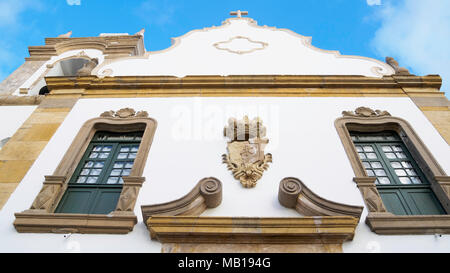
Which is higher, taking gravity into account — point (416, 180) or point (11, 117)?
point (11, 117)

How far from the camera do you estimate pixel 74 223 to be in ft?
14.8

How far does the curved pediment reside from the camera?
8.55 metres

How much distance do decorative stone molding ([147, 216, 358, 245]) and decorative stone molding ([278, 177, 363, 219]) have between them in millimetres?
231

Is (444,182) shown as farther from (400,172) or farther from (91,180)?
(91,180)

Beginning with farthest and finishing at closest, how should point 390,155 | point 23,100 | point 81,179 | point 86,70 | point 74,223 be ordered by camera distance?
1. point 23,100
2. point 86,70
3. point 390,155
4. point 81,179
5. point 74,223

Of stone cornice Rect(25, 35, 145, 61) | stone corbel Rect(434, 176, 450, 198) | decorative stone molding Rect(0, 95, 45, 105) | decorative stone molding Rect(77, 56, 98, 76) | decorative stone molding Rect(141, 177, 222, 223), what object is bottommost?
decorative stone molding Rect(141, 177, 222, 223)

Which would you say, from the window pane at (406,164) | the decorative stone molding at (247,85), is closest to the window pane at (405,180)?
the window pane at (406,164)

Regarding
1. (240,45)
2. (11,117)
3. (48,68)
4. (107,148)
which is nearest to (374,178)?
(107,148)

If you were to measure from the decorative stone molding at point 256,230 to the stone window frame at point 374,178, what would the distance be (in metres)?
0.62

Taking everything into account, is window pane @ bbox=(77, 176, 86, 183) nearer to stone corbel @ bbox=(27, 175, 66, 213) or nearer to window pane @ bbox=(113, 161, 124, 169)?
stone corbel @ bbox=(27, 175, 66, 213)

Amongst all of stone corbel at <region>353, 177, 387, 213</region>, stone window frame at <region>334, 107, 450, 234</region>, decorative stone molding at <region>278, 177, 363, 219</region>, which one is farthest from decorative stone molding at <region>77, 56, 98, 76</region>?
stone corbel at <region>353, 177, 387, 213</region>

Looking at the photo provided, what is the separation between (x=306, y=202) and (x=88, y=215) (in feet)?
10.4
